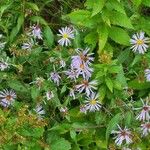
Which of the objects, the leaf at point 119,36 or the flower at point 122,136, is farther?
the leaf at point 119,36

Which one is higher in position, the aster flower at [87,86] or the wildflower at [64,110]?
the aster flower at [87,86]

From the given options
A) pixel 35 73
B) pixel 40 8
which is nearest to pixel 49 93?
pixel 35 73

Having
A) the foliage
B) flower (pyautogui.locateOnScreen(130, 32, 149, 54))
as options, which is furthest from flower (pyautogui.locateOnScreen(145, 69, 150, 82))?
flower (pyautogui.locateOnScreen(130, 32, 149, 54))

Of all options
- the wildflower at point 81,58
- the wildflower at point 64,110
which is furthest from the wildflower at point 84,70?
the wildflower at point 64,110

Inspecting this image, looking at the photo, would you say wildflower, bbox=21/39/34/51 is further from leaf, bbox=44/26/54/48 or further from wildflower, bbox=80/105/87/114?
wildflower, bbox=80/105/87/114

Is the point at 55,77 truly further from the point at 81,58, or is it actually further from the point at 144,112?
the point at 144,112

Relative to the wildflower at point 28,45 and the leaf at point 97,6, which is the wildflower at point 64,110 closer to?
the wildflower at point 28,45

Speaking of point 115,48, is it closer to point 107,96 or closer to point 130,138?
point 107,96
